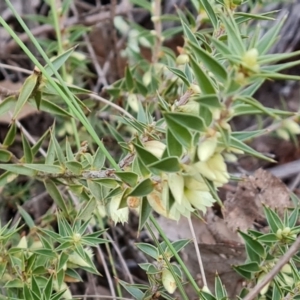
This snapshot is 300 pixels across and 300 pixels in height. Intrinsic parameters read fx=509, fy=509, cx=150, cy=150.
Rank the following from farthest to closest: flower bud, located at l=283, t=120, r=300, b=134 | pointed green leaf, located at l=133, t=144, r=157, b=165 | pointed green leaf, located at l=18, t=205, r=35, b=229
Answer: flower bud, located at l=283, t=120, r=300, b=134, pointed green leaf, located at l=18, t=205, r=35, b=229, pointed green leaf, located at l=133, t=144, r=157, b=165

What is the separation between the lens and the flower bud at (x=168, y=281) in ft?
3.57

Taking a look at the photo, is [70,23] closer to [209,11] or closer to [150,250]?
[209,11]

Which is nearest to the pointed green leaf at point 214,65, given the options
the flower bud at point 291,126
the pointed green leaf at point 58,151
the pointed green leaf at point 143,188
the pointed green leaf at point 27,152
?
the pointed green leaf at point 143,188

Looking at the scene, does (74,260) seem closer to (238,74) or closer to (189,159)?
(189,159)

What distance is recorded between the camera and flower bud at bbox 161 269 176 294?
109cm

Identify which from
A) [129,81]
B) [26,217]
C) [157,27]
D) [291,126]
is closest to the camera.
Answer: [26,217]

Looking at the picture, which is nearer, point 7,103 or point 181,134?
point 181,134

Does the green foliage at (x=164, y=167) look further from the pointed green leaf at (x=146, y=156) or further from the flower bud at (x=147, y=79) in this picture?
the flower bud at (x=147, y=79)

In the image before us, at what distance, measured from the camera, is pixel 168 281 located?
3.60 feet

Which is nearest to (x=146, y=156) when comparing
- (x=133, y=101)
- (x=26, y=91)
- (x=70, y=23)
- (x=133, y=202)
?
(x=133, y=202)

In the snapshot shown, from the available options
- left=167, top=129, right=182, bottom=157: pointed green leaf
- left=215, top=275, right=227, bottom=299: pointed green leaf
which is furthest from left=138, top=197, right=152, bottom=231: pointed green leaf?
left=215, top=275, right=227, bottom=299: pointed green leaf

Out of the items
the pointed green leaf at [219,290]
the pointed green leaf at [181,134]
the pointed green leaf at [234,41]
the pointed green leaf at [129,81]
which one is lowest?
the pointed green leaf at [219,290]

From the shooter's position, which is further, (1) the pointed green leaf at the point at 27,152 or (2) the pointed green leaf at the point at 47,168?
(1) the pointed green leaf at the point at 27,152

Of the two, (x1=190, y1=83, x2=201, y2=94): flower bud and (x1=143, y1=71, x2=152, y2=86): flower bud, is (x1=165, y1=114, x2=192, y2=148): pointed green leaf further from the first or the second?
(x1=143, y1=71, x2=152, y2=86): flower bud
